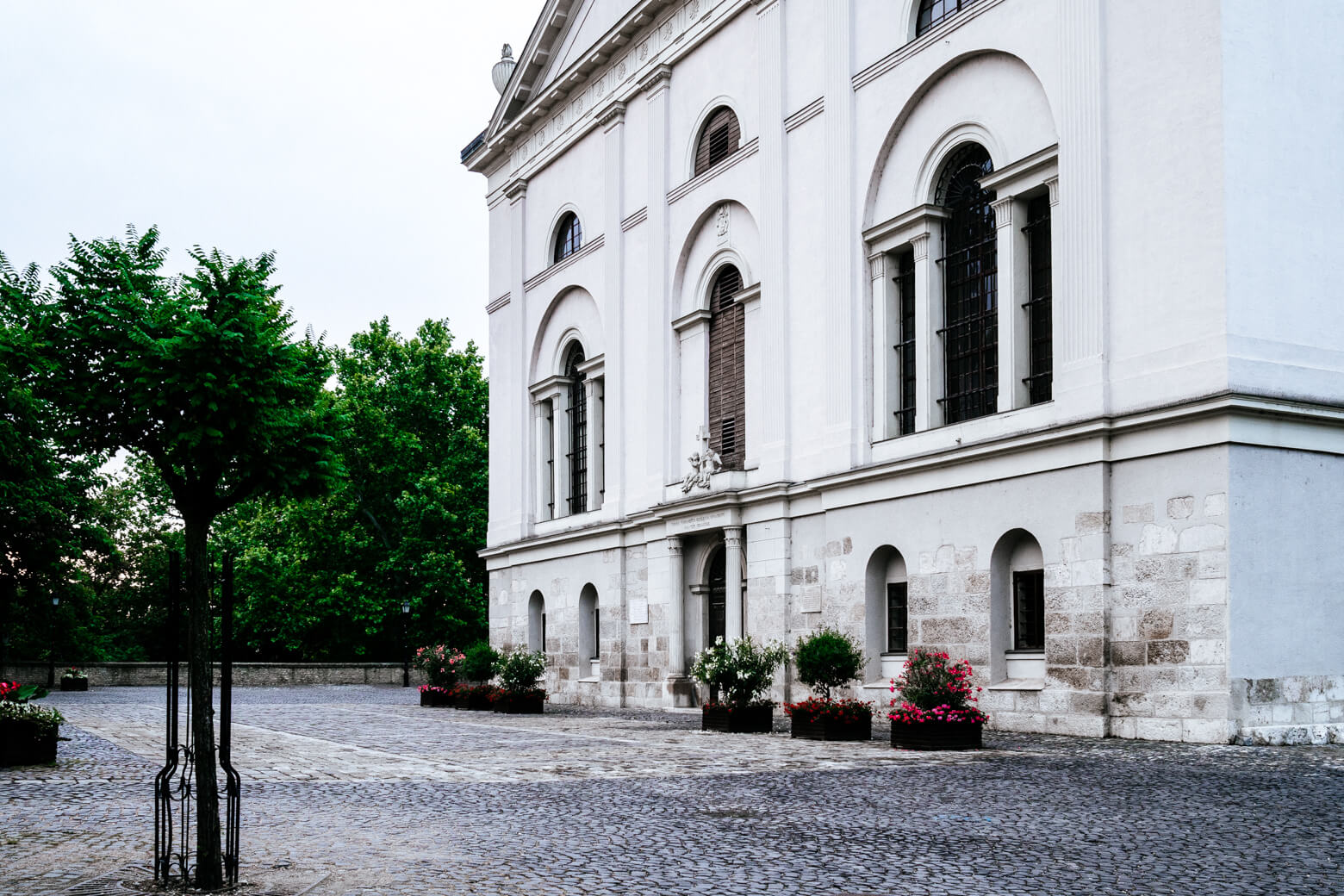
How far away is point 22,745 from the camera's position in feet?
54.5

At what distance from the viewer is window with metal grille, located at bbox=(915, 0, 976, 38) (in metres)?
23.7

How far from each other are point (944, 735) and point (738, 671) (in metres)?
5.00

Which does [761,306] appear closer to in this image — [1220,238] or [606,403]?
[606,403]

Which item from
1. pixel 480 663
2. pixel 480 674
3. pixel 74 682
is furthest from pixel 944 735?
pixel 74 682

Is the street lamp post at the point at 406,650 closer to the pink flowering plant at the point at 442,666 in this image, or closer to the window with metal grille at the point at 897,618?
the pink flowering plant at the point at 442,666

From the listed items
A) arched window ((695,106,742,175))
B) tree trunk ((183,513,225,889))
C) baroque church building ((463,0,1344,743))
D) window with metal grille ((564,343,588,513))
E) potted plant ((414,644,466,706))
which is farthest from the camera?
window with metal grille ((564,343,588,513))

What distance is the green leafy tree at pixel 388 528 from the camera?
5428cm

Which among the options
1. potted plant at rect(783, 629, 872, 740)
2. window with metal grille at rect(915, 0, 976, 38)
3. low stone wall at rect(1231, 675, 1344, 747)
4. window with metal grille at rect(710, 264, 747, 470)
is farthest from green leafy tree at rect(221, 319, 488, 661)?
low stone wall at rect(1231, 675, 1344, 747)

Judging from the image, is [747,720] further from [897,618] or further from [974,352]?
[974,352]

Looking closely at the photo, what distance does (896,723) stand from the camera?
18.4 m

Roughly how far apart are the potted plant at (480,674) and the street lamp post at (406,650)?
66.8ft

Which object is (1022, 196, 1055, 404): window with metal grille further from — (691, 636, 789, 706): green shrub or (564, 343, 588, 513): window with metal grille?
(564, 343, 588, 513): window with metal grille

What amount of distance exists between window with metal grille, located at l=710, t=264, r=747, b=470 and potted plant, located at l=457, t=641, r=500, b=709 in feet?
23.2

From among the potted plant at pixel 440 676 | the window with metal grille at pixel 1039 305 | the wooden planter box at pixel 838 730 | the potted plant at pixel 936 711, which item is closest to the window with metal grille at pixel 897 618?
the wooden planter box at pixel 838 730
